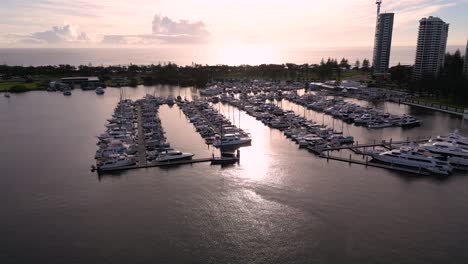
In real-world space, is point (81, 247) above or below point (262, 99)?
below

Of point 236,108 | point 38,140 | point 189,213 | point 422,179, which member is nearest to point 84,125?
point 38,140

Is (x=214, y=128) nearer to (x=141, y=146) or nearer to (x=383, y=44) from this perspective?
(x=141, y=146)

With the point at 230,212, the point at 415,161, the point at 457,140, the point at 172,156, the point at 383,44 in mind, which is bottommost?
the point at 230,212

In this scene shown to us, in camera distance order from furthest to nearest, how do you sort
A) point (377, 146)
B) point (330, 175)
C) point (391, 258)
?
point (377, 146) → point (330, 175) → point (391, 258)

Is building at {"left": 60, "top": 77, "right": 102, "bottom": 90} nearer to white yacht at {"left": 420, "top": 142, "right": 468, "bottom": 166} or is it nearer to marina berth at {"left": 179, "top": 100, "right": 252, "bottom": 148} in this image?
marina berth at {"left": 179, "top": 100, "right": 252, "bottom": 148}

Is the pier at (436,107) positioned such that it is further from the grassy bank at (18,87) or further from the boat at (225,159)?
the grassy bank at (18,87)

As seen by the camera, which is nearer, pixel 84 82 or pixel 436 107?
pixel 436 107

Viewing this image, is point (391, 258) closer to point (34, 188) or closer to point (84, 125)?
point (34, 188)

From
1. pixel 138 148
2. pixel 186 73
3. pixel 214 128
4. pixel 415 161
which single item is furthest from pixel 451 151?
pixel 186 73
